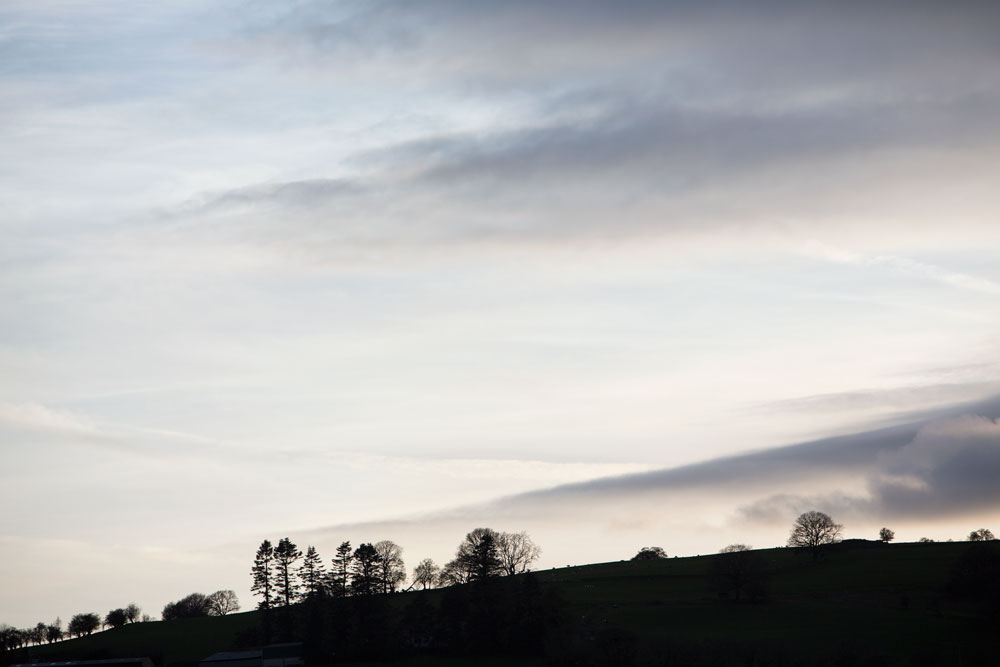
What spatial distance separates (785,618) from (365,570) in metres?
63.7

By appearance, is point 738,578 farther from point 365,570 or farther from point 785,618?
point 365,570

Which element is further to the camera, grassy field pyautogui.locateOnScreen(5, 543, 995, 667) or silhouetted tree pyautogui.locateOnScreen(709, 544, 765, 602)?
silhouetted tree pyautogui.locateOnScreen(709, 544, 765, 602)

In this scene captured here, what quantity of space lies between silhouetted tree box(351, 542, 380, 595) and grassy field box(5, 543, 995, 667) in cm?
870

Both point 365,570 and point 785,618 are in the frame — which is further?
point 365,570

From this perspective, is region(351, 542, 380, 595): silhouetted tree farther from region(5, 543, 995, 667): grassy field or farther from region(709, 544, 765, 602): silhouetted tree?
region(709, 544, 765, 602): silhouetted tree

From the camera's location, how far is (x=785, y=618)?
14888cm

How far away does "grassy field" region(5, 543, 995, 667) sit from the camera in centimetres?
12519

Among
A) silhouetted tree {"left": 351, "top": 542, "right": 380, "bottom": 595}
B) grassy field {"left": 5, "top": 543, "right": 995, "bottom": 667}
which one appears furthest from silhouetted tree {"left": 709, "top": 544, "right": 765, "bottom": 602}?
silhouetted tree {"left": 351, "top": 542, "right": 380, "bottom": 595}

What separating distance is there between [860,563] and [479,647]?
7972 cm

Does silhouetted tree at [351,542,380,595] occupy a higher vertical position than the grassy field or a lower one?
higher

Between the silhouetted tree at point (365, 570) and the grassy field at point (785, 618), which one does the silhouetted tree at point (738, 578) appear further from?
the silhouetted tree at point (365, 570)

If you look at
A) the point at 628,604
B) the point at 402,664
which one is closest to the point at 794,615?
the point at 628,604

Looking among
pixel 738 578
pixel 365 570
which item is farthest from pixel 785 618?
pixel 365 570

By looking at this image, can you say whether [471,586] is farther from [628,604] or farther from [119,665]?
[119,665]
